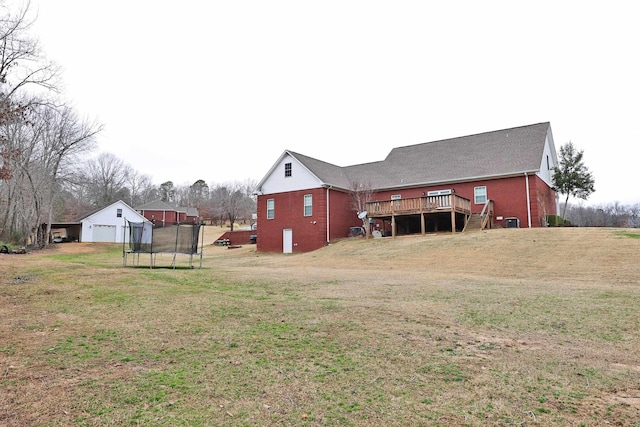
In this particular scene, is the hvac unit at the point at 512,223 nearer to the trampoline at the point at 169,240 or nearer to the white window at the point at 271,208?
the white window at the point at 271,208

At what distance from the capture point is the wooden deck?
68.9 feet

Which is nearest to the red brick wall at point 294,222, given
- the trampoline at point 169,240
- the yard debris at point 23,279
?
the trampoline at point 169,240

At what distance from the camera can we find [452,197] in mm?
20859

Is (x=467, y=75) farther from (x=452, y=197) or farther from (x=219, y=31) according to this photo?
(x=219, y=31)

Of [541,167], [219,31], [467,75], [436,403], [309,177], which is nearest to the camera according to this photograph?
[436,403]

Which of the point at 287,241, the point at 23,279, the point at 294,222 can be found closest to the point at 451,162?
the point at 294,222

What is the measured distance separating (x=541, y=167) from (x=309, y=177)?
1428 cm

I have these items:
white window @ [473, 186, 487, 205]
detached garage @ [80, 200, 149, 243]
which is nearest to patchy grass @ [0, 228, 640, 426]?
white window @ [473, 186, 487, 205]

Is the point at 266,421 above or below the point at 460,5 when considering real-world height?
below

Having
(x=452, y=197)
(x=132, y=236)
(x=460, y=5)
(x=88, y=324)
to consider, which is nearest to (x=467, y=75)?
(x=460, y=5)

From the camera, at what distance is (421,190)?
25422 millimetres

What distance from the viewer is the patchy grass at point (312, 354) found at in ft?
9.53

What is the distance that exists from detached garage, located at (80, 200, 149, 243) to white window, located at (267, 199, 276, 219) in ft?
61.9

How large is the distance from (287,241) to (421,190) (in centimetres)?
973
